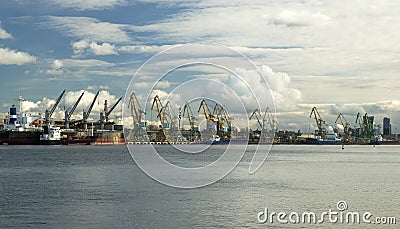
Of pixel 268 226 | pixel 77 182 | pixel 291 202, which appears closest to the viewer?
pixel 268 226

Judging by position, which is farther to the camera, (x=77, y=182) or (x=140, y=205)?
(x=77, y=182)

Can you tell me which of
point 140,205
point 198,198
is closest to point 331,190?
point 198,198

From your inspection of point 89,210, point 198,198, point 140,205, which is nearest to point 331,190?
point 198,198

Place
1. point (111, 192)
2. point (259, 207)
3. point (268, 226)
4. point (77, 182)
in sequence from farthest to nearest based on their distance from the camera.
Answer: point (77, 182) < point (111, 192) < point (259, 207) < point (268, 226)

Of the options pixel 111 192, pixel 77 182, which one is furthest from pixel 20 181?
pixel 111 192

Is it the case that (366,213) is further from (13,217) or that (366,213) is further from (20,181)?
(20,181)

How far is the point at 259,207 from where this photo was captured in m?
43.3

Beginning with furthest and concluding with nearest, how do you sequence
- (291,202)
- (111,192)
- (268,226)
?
(111,192) → (291,202) → (268,226)

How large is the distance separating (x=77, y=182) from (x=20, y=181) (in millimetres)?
6674

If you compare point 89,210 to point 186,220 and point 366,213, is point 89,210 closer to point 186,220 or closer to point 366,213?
point 186,220

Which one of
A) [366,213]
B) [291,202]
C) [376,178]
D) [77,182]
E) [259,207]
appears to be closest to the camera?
[366,213]

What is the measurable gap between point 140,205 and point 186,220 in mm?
7328

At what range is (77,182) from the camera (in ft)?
206

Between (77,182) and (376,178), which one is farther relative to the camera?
(376,178)
